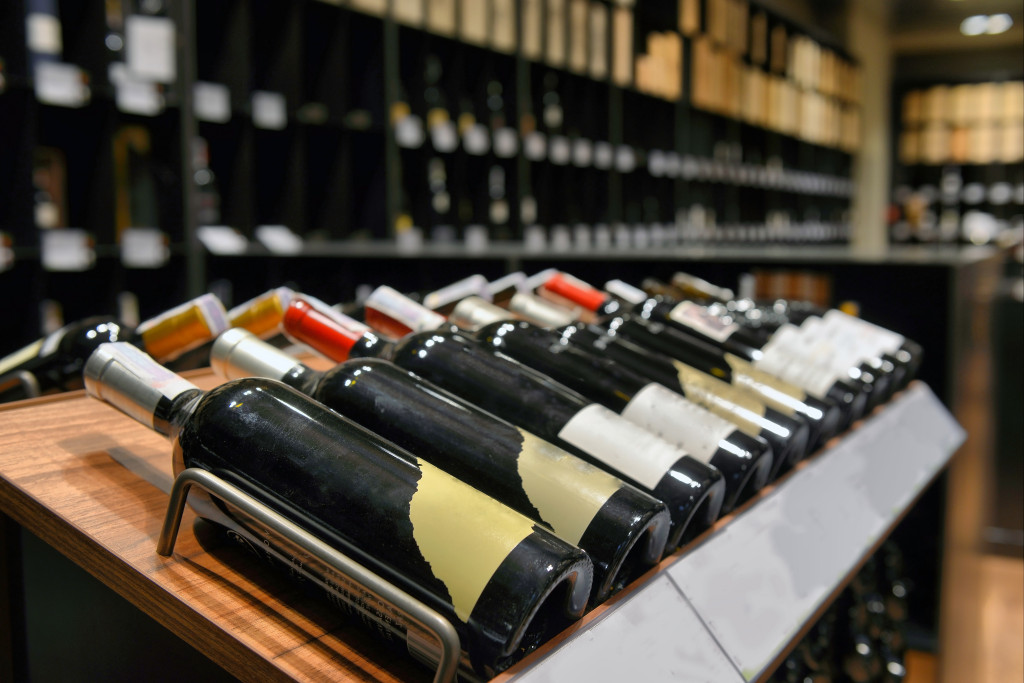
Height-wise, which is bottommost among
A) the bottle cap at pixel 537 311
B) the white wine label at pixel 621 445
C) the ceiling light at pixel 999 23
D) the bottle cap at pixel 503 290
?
the white wine label at pixel 621 445

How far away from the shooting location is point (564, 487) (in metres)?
0.53

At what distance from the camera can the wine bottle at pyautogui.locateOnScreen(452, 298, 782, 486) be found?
0.66 metres

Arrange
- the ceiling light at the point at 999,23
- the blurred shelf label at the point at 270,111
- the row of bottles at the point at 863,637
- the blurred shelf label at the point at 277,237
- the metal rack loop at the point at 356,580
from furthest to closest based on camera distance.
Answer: the ceiling light at the point at 999,23, the blurred shelf label at the point at 277,237, the blurred shelf label at the point at 270,111, the row of bottles at the point at 863,637, the metal rack loop at the point at 356,580

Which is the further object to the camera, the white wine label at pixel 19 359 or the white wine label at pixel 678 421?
the white wine label at pixel 19 359

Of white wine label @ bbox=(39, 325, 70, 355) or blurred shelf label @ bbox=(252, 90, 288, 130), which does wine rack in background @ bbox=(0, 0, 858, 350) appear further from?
white wine label @ bbox=(39, 325, 70, 355)

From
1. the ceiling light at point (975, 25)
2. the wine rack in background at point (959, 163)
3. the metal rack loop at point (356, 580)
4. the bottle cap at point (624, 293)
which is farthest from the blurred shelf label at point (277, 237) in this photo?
the ceiling light at point (975, 25)

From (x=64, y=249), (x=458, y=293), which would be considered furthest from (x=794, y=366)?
(x=64, y=249)

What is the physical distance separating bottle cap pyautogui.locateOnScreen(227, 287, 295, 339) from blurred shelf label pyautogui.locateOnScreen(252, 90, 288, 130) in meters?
2.53

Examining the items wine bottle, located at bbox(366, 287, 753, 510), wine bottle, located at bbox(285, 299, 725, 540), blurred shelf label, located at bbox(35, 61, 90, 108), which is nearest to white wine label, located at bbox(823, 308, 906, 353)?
wine bottle, located at bbox(366, 287, 753, 510)

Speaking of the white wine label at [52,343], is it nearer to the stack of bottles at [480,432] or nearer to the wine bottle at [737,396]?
the stack of bottles at [480,432]

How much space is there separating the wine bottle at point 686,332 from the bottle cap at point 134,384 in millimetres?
490

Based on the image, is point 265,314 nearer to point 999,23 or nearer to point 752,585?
point 752,585

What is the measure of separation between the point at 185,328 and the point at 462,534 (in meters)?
0.39

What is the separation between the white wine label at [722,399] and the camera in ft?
2.43
